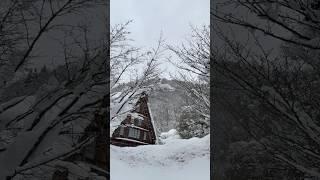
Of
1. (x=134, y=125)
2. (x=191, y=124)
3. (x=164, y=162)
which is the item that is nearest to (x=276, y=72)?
(x=164, y=162)

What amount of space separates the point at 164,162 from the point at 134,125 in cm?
113

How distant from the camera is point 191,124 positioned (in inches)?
238

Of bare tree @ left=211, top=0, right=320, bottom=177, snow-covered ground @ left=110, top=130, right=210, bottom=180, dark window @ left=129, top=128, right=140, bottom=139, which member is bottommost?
snow-covered ground @ left=110, top=130, right=210, bottom=180

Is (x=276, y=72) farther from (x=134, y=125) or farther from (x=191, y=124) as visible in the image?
(x=191, y=124)

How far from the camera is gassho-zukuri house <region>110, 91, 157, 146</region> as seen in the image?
495 cm

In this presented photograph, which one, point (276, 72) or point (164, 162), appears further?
point (164, 162)

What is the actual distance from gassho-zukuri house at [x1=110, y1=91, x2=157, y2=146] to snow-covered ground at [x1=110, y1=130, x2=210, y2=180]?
407mm

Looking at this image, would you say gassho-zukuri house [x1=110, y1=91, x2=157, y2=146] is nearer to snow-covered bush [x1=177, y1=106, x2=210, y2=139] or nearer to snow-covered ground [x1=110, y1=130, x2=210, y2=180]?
snow-covered ground [x1=110, y1=130, x2=210, y2=180]

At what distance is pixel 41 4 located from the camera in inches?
92.7

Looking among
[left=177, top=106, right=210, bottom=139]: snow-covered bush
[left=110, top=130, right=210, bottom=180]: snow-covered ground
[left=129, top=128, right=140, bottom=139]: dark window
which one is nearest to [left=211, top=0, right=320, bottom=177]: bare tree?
[left=110, top=130, right=210, bottom=180]: snow-covered ground

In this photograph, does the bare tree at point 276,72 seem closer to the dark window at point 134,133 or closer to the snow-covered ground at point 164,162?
the snow-covered ground at point 164,162

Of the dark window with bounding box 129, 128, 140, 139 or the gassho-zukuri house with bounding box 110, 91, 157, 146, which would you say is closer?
the gassho-zukuri house with bounding box 110, 91, 157, 146

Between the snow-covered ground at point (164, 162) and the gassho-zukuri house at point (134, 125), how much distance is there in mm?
407

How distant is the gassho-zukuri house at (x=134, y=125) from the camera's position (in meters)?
4.95
